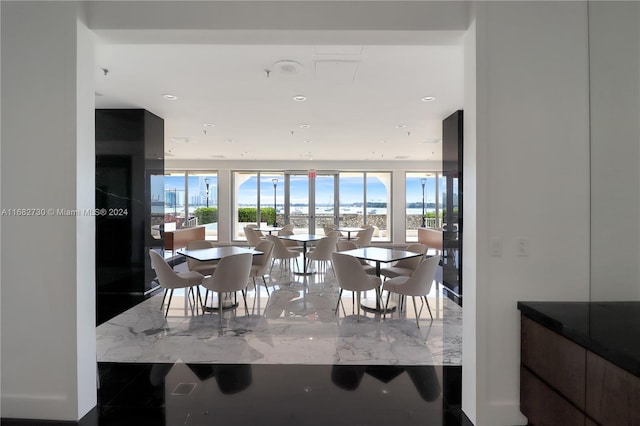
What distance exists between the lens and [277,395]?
7.94 ft

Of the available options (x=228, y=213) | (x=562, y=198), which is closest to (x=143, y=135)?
(x=562, y=198)

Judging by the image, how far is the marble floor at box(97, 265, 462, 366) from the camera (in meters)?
3.02

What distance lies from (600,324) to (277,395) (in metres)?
2.14

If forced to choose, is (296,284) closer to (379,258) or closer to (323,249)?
(323,249)

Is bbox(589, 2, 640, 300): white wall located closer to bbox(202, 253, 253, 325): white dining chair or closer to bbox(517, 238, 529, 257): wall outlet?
bbox(517, 238, 529, 257): wall outlet

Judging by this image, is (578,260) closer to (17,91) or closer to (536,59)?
(536,59)

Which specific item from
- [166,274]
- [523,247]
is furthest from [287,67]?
[166,274]

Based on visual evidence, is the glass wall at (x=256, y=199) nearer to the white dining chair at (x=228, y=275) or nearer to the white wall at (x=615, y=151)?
the white dining chair at (x=228, y=275)

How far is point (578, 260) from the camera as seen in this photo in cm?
206

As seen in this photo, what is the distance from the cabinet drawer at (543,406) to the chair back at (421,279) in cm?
172

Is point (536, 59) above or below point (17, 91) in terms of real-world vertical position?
above

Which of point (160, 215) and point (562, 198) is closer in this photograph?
point (562, 198)

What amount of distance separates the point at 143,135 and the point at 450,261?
17.4 feet

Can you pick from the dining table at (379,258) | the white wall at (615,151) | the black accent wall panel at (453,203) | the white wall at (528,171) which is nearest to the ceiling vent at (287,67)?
the white wall at (528,171)
